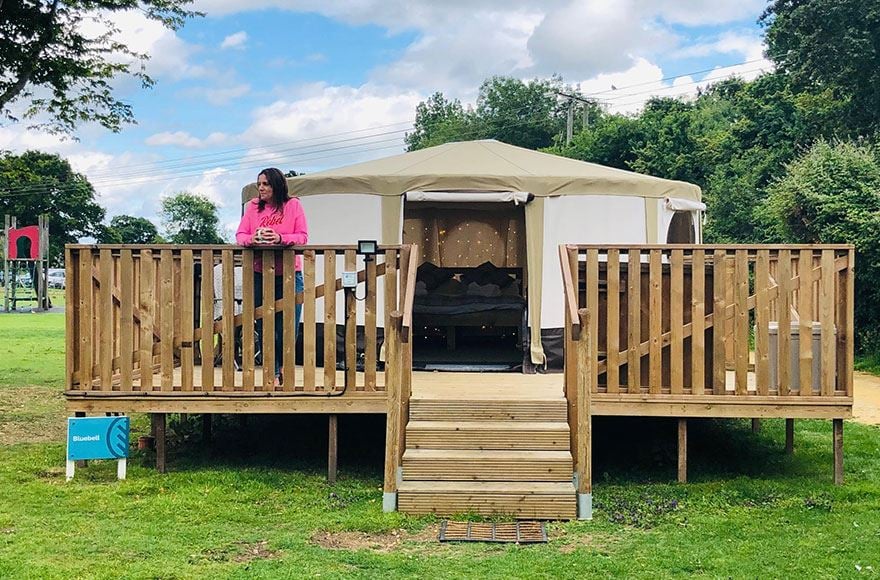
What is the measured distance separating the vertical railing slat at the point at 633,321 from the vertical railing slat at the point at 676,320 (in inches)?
7.5

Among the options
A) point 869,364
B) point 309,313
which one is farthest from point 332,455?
point 869,364

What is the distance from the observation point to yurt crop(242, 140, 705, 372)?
24.3 ft

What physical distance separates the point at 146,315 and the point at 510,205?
425 cm

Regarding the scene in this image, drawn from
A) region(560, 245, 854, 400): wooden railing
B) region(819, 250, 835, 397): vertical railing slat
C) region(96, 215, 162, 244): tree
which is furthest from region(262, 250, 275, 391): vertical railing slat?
region(96, 215, 162, 244): tree

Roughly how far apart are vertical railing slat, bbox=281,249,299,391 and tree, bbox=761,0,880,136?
53.7 ft

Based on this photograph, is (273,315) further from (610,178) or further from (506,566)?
(610,178)

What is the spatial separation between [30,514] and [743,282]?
4114mm

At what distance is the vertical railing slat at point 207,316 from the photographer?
552 centimetres

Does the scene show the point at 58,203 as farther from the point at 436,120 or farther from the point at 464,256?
the point at 464,256

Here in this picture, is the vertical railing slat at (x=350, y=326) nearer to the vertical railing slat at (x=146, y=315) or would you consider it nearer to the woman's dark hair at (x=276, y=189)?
the woman's dark hair at (x=276, y=189)

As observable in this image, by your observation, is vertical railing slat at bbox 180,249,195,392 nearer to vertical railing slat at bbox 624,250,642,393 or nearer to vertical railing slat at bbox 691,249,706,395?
vertical railing slat at bbox 624,250,642,393

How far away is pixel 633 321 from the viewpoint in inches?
217

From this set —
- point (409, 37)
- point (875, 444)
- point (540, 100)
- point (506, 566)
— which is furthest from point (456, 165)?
point (540, 100)

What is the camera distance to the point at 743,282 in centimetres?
545
